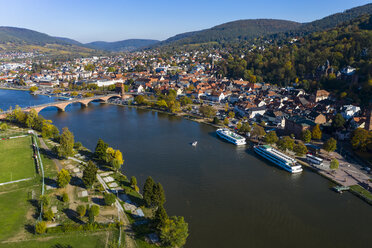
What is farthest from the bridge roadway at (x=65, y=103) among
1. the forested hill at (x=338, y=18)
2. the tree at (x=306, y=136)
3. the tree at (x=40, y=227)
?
the forested hill at (x=338, y=18)

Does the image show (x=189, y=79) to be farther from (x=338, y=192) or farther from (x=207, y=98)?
(x=338, y=192)

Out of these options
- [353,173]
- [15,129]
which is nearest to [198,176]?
[353,173]

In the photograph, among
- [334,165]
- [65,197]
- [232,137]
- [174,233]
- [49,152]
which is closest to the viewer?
[174,233]

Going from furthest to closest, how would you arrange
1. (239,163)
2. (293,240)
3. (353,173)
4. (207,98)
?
(207,98) < (239,163) < (353,173) < (293,240)

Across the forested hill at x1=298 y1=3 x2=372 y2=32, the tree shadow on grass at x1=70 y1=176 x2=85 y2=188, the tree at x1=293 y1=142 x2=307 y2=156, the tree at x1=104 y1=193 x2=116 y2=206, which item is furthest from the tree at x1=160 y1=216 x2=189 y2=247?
the forested hill at x1=298 y1=3 x2=372 y2=32

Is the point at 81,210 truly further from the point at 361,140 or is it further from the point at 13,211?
the point at 361,140

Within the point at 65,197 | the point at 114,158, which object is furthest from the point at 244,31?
the point at 65,197

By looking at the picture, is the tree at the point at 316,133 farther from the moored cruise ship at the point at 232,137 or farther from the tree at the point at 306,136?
the moored cruise ship at the point at 232,137
